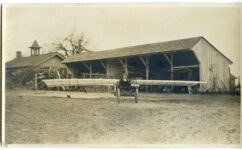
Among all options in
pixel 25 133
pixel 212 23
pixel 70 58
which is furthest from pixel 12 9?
pixel 212 23

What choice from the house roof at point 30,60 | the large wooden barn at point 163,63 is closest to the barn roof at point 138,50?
the large wooden barn at point 163,63

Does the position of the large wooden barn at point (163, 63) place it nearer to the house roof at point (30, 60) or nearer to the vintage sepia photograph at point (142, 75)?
the vintage sepia photograph at point (142, 75)

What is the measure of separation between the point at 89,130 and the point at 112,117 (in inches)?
7.5

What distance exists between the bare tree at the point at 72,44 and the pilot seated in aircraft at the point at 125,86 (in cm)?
34

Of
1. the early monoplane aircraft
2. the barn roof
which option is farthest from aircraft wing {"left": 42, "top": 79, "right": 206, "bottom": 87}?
the barn roof

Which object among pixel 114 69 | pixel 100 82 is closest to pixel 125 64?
pixel 114 69

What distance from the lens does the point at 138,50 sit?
12.3ft

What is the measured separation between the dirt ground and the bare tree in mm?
326

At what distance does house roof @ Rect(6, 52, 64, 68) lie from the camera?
145 inches

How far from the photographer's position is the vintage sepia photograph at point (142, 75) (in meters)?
3.70

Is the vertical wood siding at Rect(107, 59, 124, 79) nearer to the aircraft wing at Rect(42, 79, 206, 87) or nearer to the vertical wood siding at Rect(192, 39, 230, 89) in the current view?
the aircraft wing at Rect(42, 79, 206, 87)

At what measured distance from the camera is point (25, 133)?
3.71m

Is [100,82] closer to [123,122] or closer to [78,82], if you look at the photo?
[78,82]

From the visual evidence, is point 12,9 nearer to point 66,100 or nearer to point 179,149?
point 66,100
